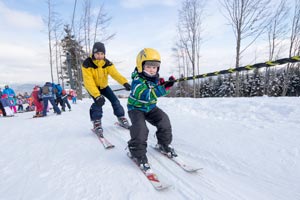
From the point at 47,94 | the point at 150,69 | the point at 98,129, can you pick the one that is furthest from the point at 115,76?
the point at 47,94

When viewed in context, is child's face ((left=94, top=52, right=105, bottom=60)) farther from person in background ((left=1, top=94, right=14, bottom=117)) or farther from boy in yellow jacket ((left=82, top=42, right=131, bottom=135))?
person in background ((left=1, top=94, right=14, bottom=117))

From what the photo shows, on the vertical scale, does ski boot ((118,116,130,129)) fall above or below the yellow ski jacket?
Answer: below

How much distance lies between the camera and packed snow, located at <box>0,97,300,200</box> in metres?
1.74

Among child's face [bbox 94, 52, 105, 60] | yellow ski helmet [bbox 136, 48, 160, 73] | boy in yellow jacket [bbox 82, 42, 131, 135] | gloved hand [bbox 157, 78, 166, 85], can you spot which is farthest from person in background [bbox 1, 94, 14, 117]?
gloved hand [bbox 157, 78, 166, 85]

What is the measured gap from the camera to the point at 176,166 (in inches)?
88.7

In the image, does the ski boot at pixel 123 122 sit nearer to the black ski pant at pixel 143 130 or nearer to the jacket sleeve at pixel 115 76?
the jacket sleeve at pixel 115 76

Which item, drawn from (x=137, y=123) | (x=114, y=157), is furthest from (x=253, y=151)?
(x=114, y=157)

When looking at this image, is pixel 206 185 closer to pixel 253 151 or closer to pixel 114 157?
pixel 253 151

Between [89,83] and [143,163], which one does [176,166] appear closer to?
[143,163]

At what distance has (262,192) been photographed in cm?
170

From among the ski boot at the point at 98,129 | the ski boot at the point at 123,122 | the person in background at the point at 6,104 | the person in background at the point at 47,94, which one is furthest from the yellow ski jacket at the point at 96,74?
the person in background at the point at 6,104

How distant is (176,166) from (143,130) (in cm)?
60

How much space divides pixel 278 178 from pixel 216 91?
4148 centimetres

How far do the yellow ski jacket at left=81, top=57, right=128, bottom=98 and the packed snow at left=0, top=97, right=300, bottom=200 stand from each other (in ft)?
3.31
